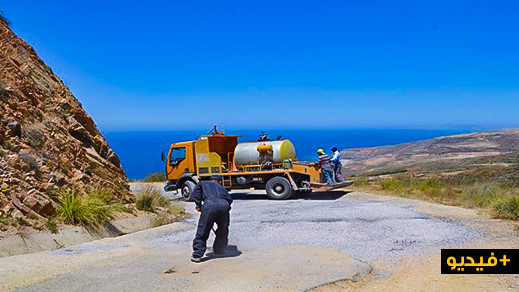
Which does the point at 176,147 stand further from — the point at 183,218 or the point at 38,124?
the point at 38,124

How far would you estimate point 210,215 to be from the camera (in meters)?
7.80

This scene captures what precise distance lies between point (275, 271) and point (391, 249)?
9.28ft

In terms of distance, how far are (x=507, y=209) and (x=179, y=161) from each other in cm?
1203

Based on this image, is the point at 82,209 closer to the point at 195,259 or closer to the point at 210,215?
the point at 195,259

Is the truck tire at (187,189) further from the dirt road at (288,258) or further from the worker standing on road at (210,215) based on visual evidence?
the worker standing on road at (210,215)

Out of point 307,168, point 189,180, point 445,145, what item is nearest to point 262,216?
point 307,168

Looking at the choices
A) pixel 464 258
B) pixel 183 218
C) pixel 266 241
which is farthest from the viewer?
pixel 183 218

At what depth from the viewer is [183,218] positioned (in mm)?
13312

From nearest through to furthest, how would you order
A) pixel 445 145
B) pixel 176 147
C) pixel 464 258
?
pixel 464 258
pixel 176 147
pixel 445 145

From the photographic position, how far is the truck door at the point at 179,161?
18.8 metres

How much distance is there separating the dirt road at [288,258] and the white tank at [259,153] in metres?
5.21

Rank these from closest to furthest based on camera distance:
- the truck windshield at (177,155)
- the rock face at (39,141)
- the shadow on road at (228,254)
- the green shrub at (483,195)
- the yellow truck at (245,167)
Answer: the shadow on road at (228,254), the rock face at (39,141), the green shrub at (483,195), the yellow truck at (245,167), the truck windshield at (177,155)

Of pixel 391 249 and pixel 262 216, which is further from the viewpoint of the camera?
pixel 262 216

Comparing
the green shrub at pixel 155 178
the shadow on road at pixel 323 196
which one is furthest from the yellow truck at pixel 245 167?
the green shrub at pixel 155 178
